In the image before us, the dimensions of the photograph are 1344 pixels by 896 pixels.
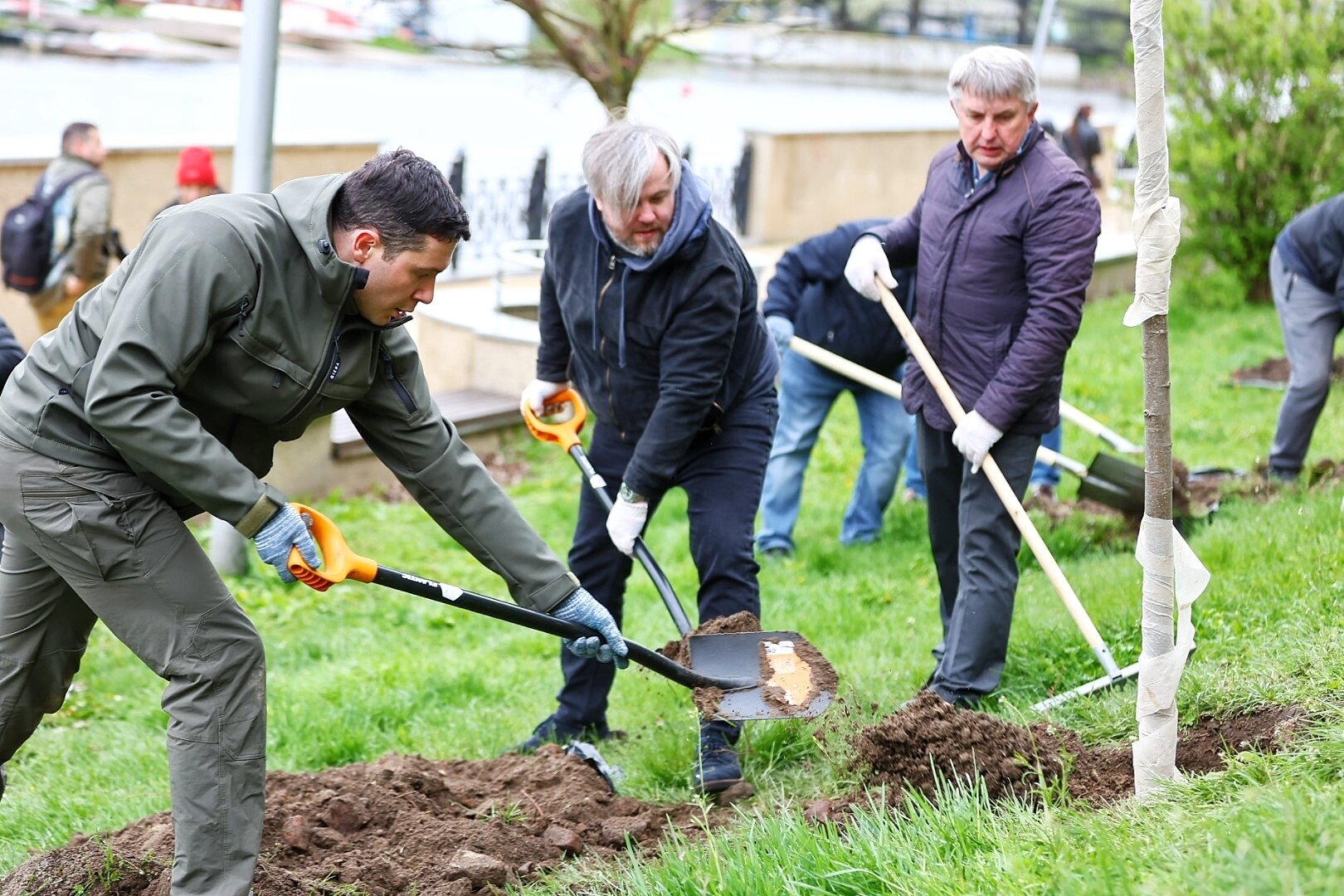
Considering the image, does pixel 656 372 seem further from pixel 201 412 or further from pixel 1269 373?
pixel 1269 373

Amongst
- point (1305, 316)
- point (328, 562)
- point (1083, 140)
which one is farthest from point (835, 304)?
point (1083, 140)

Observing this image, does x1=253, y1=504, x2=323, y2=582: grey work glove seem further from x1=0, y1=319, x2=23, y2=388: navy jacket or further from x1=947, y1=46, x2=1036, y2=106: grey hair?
x1=947, y1=46, x2=1036, y2=106: grey hair

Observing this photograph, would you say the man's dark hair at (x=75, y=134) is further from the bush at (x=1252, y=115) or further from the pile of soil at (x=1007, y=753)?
the bush at (x=1252, y=115)

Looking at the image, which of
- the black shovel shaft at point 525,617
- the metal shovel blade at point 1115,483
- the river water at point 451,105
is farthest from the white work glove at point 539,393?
the river water at point 451,105

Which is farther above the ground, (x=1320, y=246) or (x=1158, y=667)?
(x=1320, y=246)

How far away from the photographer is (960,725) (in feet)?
11.4

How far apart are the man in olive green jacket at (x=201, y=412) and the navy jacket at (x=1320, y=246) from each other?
456 cm

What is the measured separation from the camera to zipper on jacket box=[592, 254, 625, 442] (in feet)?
13.5

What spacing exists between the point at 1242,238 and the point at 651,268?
875 cm

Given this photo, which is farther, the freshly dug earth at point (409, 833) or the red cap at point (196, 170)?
the red cap at point (196, 170)

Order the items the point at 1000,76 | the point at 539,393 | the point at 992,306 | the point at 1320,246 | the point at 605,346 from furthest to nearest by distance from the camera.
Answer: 1. the point at 1320,246
2. the point at 539,393
3. the point at 605,346
4. the point at 992,306
5. the point at 1000,76

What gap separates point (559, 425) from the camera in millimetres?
4676

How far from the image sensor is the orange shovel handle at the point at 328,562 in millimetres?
3057

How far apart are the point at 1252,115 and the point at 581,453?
27.8ft
